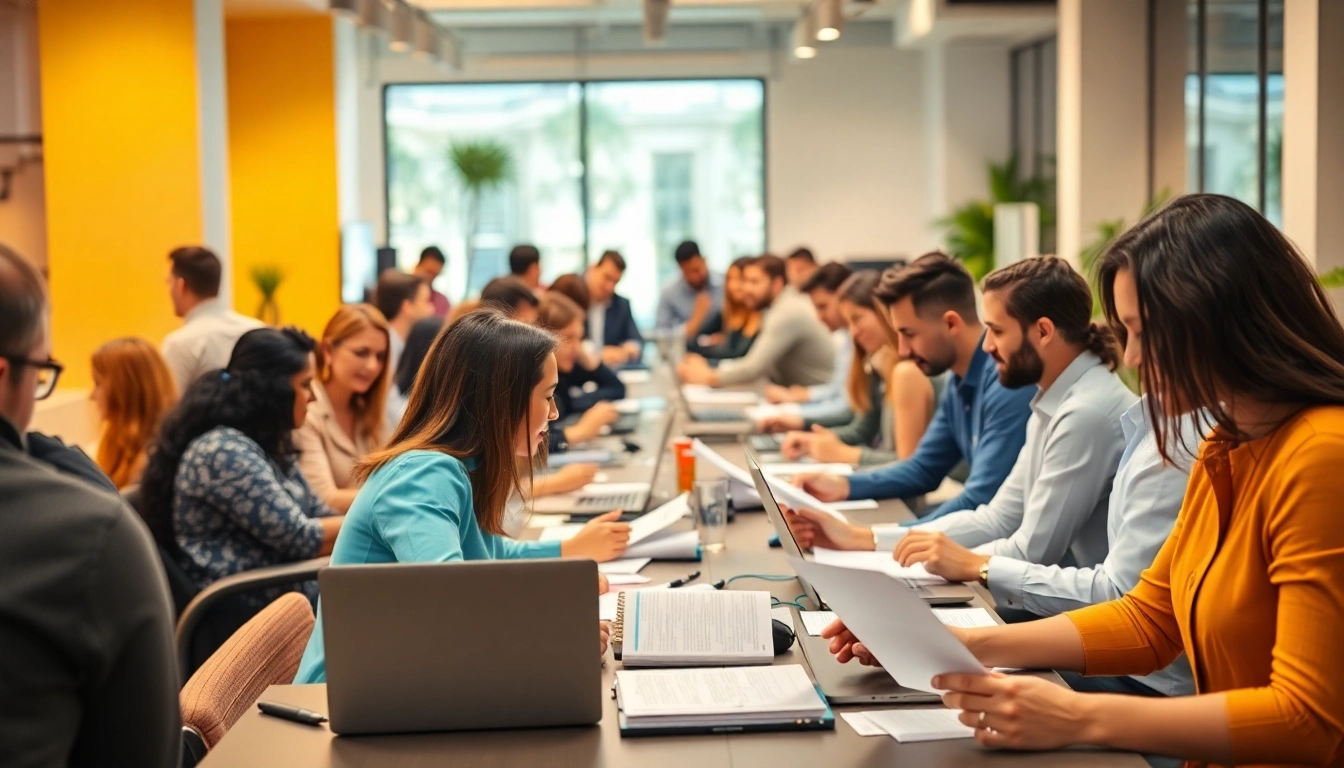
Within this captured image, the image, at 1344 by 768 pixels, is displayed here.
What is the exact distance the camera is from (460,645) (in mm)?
1709

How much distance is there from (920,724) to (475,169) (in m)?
12.0

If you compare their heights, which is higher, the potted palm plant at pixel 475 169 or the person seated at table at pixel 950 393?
the potted palm plant at pixel 475 169

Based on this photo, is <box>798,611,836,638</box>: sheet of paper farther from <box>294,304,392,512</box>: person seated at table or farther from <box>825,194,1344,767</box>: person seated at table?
<box>294,304,392,512</box>: person seated at table

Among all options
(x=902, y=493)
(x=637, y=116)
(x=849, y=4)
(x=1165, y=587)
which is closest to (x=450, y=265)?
(x=637, y=116)

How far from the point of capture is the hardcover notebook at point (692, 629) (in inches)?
80.0

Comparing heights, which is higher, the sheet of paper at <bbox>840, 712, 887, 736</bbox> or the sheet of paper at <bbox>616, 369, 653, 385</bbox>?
the sheet of paper at <bbox>840, 712, 887, 736</bbox>

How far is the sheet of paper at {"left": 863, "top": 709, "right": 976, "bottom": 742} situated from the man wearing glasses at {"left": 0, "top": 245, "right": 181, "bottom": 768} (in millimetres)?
879

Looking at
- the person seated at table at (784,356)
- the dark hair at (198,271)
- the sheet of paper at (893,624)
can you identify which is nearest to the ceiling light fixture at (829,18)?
the person seated at table at (784,356)

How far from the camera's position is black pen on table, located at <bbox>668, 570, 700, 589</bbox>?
2.61 metres

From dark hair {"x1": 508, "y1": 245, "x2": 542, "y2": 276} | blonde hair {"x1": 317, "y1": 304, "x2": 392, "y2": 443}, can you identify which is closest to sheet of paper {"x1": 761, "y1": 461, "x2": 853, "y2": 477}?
blonde hair {"x1": 317, "y1": 304, "x2": 392, "y2": 443}

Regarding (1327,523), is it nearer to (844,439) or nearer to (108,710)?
(108,710)

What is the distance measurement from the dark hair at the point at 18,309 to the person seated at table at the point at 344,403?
8.87 feet

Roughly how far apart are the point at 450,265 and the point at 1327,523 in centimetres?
1286

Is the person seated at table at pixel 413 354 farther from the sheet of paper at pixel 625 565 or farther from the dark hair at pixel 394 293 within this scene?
the sheet of paper at pixel 625 565
